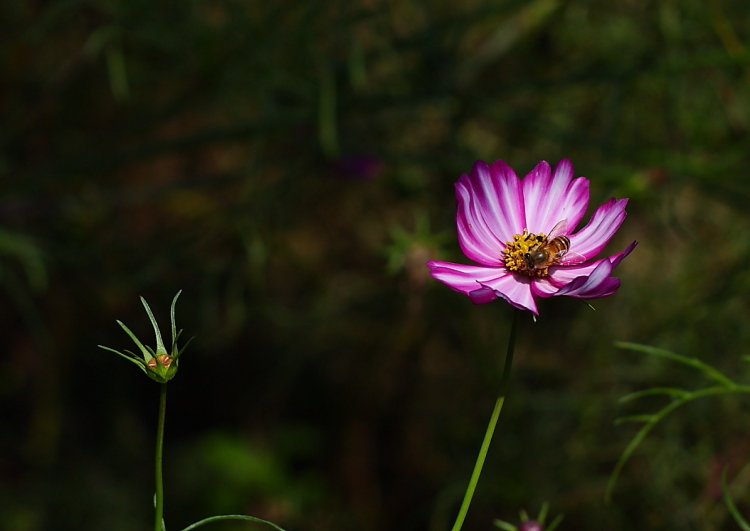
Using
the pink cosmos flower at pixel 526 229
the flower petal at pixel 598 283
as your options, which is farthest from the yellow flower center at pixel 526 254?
the flower petal at pixel 598 283

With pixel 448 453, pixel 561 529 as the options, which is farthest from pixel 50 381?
pixel 561 529

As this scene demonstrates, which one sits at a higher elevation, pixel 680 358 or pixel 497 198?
pixel 497 198

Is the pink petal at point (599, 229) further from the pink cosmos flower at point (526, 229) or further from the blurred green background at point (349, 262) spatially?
the blurred green background at point (349, 262)

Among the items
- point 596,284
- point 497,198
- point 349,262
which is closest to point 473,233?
point 497,198

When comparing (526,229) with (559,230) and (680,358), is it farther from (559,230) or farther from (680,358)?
(680,358)

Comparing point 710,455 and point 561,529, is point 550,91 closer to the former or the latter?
point 710,455

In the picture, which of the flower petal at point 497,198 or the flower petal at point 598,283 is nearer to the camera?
the flower petal at point 598,283

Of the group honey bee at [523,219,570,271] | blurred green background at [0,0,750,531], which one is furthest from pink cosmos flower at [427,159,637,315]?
blurred green background at [0,0,750,531]

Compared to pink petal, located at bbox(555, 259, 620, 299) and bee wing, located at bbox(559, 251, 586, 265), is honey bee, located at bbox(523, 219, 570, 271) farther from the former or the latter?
pink petal, located at bbox(555, 259, 620, 299)
